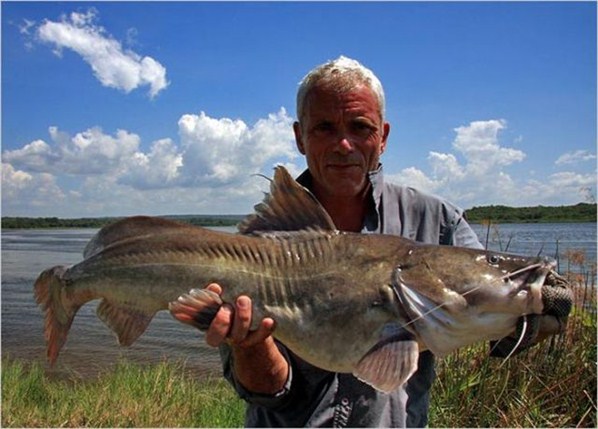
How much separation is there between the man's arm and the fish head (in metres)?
0.66

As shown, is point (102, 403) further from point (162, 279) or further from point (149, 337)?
point (149, 337)

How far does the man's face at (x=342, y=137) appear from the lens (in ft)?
10.9

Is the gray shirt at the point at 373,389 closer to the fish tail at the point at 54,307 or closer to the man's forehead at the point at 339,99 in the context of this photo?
the man's forehead at the point at 339,99

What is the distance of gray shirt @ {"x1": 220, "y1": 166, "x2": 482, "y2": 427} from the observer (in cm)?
314

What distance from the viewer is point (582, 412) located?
5.88 m

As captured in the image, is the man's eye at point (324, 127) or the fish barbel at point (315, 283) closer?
the fish barbel at point (315, 283)

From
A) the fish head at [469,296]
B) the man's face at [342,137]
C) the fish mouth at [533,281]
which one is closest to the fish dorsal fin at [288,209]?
the man's face at [342,137]

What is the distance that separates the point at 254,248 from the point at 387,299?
67 cm

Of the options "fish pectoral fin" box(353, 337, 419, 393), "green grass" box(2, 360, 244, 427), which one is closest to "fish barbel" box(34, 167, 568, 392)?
"fish pectoral fin" box(353, 337, 419, 393)

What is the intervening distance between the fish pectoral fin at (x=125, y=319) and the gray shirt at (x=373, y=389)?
0.53 metres

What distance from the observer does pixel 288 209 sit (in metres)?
3.04

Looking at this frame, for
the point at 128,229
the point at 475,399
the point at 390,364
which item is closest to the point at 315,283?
the point at 390,364

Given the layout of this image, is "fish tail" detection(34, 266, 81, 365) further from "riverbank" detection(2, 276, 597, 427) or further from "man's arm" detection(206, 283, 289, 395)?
"riverbank" detection(2, 276, 597, 427)

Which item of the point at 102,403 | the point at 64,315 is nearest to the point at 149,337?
Result: the point at 102,403
